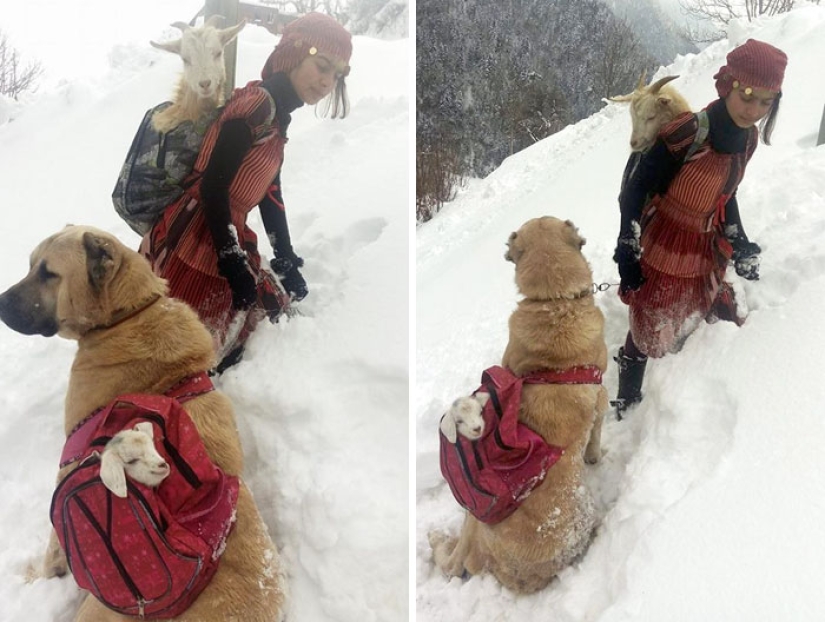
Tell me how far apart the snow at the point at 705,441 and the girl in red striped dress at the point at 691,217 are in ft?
0.17

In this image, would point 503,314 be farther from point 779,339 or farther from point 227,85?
point 227,85

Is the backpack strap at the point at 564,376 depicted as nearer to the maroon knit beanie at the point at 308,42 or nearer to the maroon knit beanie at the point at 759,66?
the maroon knit beanie at the point at 759,66

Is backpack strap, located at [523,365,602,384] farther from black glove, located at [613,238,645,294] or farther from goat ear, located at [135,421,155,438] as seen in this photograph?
goat ear, located at [135,421,155,438]

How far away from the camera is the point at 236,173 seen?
0.99 meters

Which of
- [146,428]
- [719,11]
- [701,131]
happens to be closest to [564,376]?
[701,131]

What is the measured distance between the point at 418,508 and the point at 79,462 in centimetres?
77

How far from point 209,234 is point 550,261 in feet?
2.25

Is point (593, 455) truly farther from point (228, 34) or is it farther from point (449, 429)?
point (228, 34)

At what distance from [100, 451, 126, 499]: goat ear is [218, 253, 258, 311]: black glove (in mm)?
406

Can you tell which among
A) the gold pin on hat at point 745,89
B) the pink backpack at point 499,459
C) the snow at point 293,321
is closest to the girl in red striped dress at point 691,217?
the gold pin on hat at point 745,89

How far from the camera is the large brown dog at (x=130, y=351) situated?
849 millimetres

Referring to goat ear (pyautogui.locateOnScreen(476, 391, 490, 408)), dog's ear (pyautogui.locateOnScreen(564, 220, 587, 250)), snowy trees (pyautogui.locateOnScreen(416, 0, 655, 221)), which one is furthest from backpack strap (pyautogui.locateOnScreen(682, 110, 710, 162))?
snowy trees (pyautogui.locateOnScreen(416, 0, 655, 221))

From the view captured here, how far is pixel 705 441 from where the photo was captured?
100 cm

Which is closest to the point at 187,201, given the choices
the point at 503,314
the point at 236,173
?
the point at 236,173
